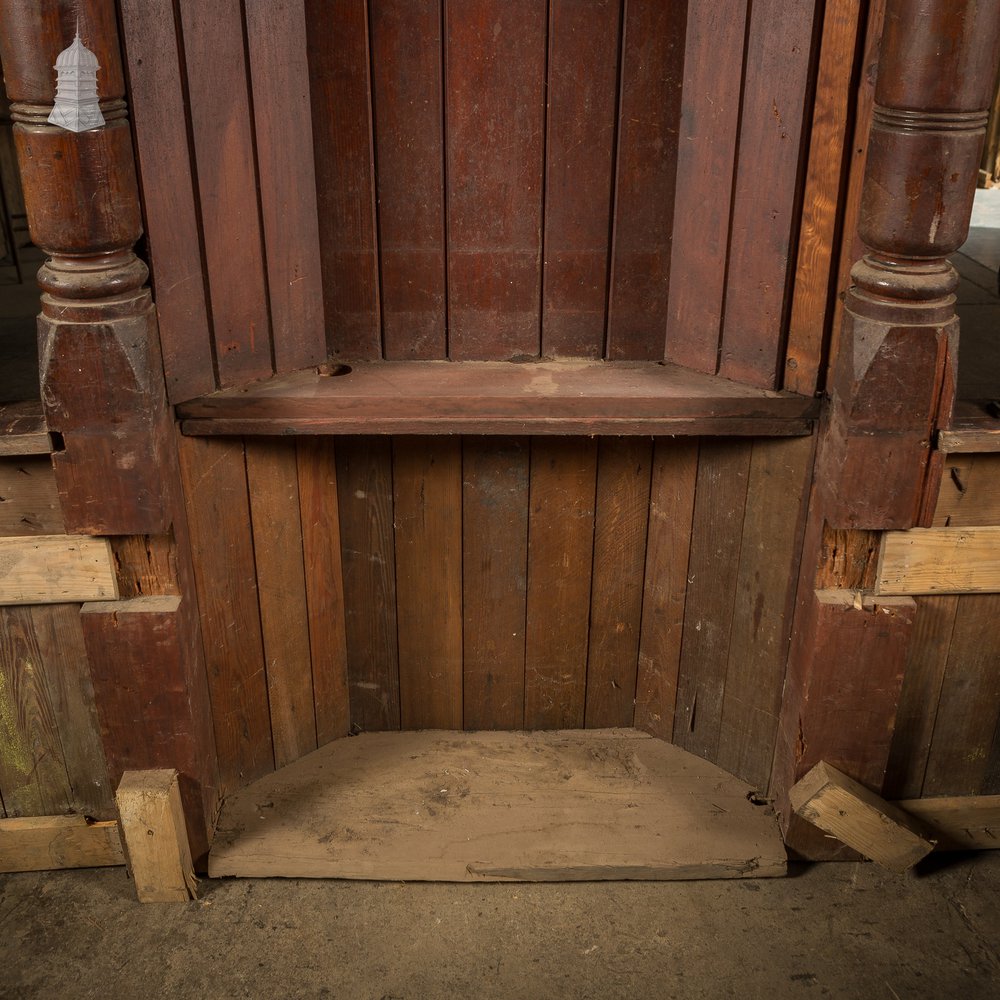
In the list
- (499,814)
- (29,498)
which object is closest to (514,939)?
(499,814)

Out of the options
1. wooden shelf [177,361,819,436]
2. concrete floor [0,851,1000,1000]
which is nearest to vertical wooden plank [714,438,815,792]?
wooden shelf [177,361,819,436]

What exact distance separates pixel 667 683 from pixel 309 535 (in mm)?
919

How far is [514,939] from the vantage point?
7.81 ft

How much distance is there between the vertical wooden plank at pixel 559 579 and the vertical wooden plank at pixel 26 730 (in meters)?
1.08

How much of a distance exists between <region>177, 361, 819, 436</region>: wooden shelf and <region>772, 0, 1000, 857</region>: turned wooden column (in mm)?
165

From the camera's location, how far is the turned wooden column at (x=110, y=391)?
1873 mm

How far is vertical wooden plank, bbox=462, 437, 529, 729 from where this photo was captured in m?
2.53

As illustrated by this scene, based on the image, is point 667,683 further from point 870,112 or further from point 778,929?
point 870,112

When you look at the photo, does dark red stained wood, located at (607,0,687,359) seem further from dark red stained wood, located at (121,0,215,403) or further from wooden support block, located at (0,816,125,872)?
wooden support block, located at (0,816,125,872)

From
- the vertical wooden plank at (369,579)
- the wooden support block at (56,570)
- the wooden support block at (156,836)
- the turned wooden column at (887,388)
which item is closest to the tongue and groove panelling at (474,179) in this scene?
the turned wooden column at (887,388)

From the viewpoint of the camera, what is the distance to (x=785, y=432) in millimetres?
2287

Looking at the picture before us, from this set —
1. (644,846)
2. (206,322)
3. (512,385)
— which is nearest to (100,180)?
(206,322)

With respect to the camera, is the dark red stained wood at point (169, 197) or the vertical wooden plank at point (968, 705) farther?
the vertical wooden plank at point (968, 705)

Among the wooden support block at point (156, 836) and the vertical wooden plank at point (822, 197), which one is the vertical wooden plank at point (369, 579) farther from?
the vertical wooden plank at point (822, 197)
